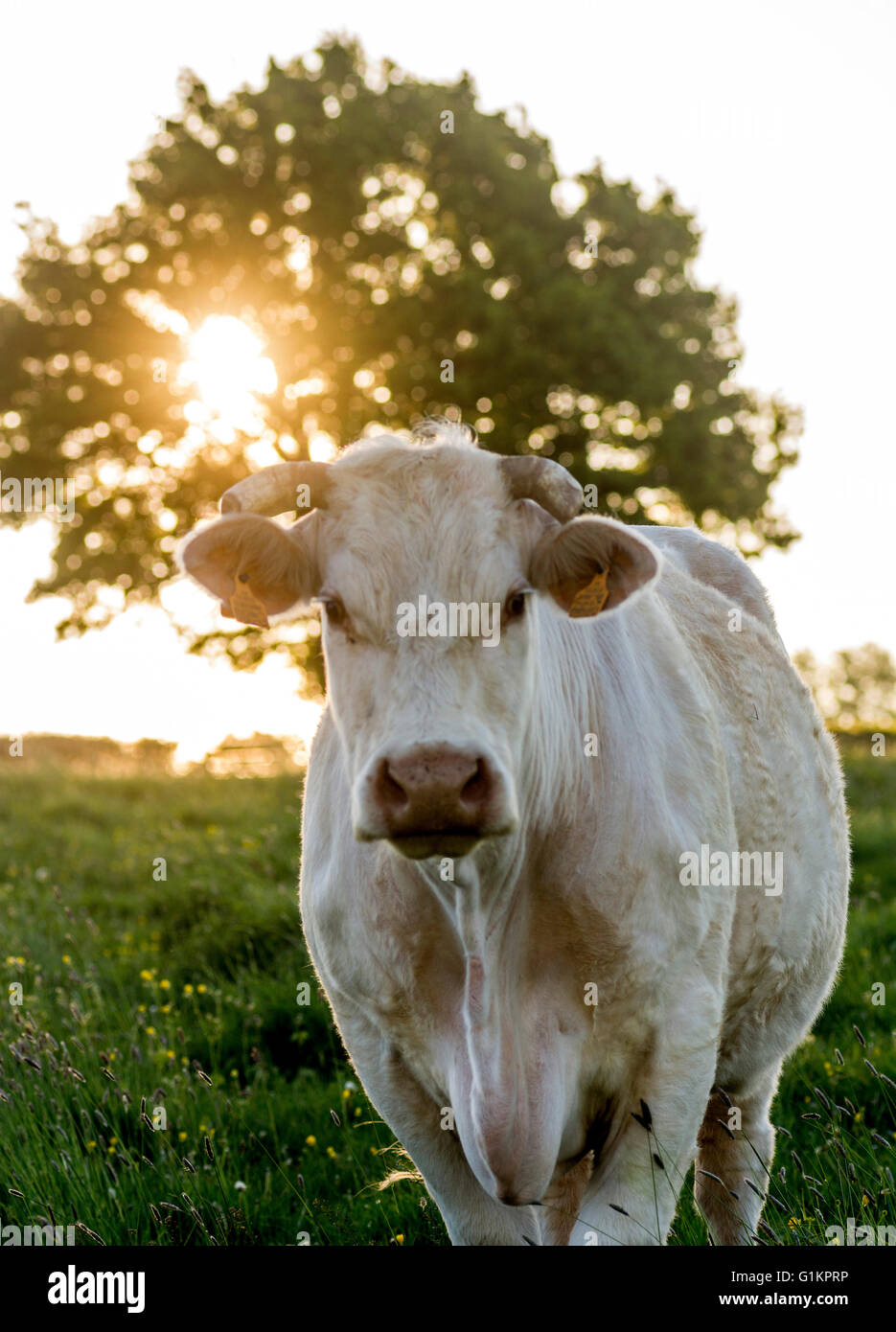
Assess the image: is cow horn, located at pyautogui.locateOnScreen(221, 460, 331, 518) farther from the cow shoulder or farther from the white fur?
the cow shoulder

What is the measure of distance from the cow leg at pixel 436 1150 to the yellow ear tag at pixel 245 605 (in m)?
1.15

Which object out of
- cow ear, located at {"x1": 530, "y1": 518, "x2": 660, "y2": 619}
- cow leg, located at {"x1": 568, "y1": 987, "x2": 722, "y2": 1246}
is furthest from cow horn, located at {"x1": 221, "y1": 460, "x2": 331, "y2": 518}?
cow leg, located at {"x1": 568, "y1": 987, "x2": 722, "y2": 1246}

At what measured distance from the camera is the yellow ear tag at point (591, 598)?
3076mm

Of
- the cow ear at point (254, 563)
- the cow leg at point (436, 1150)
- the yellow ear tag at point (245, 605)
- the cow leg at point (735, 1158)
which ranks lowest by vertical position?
the cow leg at point (735, 1158)

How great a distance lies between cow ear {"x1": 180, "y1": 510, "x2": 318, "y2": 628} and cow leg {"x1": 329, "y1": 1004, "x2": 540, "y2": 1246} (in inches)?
47.2

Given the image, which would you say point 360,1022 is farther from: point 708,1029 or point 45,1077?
point 45,1077

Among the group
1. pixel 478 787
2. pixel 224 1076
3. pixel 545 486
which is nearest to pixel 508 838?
pixel 478 787

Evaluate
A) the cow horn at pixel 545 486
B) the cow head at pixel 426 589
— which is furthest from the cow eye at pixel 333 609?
the cow horn at pixel 545 486

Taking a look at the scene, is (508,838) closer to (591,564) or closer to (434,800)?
(434,800)

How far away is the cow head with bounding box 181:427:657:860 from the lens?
2.57 m

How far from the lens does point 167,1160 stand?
4352mm

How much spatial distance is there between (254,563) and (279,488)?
0.66ft

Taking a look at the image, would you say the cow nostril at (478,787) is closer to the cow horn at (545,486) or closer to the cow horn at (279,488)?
the cow horn at (545,486)
